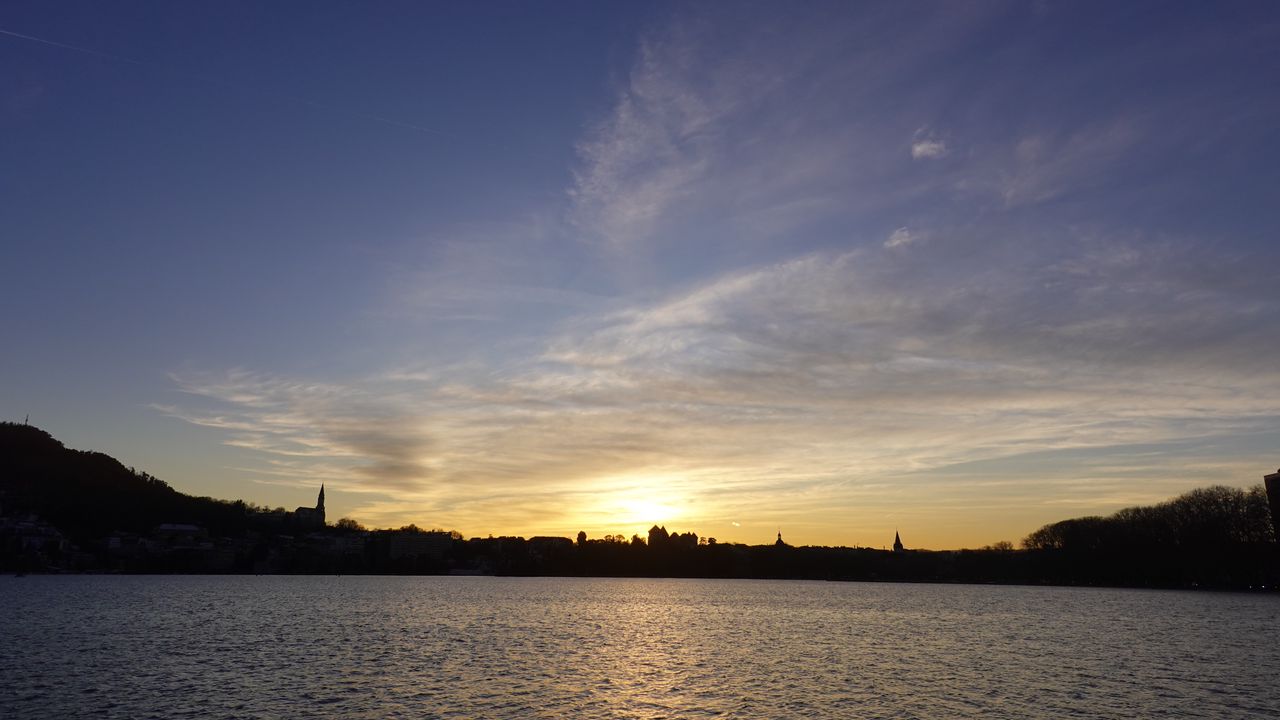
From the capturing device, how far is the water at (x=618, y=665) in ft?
170

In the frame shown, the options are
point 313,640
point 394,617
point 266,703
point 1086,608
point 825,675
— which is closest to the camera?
point 266,703

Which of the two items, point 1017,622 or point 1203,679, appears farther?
point 1017,622

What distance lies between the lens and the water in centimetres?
5181

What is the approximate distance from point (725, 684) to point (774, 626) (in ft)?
205

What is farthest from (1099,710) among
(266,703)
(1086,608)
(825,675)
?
(1086,608)

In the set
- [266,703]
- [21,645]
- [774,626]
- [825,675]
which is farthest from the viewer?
[774,626]

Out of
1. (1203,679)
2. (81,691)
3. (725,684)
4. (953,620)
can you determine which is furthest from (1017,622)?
(81,691)

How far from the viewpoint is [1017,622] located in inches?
5089

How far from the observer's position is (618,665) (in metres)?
73.9

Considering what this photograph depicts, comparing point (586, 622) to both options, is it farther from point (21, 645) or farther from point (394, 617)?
point (21, 645)

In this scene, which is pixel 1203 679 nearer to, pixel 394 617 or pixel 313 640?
pixel 313 640

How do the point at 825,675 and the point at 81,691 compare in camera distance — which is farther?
the point at 825,675

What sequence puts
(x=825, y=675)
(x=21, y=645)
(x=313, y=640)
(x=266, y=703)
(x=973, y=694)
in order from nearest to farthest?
(x=266, y=703) → (x=973, y=694) → (x=825, y=675) → (x=21, y=645) → (x=313, y=640)

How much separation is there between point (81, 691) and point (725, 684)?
4584cm
